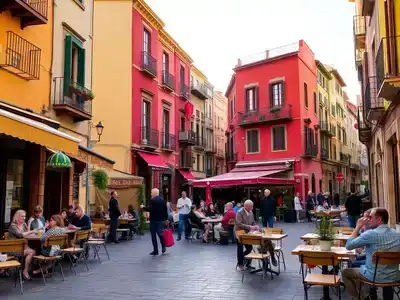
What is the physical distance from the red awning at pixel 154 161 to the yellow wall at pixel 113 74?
3.63ft

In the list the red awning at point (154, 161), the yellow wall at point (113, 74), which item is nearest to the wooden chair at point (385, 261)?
the yellow wall at point (113, 74)

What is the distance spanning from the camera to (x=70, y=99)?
46.1 feet

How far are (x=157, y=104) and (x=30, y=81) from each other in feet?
50.3

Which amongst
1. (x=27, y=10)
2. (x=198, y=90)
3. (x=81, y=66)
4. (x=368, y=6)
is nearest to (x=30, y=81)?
(x=27, y=10)

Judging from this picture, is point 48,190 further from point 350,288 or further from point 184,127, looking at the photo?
point 184,127

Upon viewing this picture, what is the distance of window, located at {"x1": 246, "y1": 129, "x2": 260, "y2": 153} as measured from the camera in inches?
1294

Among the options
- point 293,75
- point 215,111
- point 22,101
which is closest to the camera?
point 22,101

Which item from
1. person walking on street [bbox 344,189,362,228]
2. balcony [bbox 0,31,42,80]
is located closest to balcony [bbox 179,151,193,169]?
person walking on street [bbox 344,189,362,228]

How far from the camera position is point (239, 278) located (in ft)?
27.8

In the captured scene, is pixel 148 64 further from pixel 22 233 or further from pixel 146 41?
pixel 22 233

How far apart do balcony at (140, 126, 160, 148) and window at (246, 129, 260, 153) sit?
353 inches

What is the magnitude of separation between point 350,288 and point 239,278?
9.29ft

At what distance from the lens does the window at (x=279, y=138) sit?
104 feet

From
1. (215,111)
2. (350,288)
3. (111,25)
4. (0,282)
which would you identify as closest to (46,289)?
(0,282)
